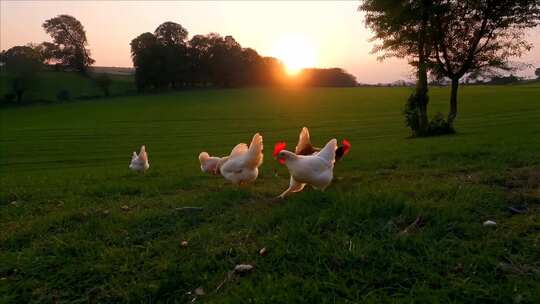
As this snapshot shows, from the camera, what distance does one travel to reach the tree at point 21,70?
82750 mm

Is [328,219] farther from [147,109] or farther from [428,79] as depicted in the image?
[147,109]

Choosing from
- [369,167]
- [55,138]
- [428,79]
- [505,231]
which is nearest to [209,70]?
[55,138]

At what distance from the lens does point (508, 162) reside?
10.1 meters

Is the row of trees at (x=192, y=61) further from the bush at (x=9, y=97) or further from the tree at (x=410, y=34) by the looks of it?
the tree at (x=410, y=34)

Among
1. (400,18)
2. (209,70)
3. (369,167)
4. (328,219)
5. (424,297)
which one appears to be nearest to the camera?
(424,297)

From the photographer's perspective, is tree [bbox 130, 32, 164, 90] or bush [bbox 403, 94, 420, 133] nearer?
bush [bbox 403, 94, 420, 133]

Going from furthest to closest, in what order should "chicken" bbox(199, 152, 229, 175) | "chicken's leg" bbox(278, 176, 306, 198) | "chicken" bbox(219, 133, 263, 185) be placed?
"chicken" bbox(199, 152, 229, 175)
"chicken" bbox(219, 133, 263, 185)
"chicken's leg" bbox(278, 176, 306, 198)

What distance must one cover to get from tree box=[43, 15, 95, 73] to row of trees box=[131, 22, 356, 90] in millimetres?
19276

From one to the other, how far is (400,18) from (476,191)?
774 inches

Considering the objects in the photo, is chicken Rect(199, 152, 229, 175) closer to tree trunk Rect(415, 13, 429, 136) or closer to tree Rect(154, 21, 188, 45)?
tree trunk Rect(415, 13, 429, 136)

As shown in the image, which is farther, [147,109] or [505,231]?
[147,109]

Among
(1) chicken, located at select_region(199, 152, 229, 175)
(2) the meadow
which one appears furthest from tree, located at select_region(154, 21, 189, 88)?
(1) chicken, located at select_region(199, 152, 229, 175)

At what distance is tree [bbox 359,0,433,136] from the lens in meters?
24.0

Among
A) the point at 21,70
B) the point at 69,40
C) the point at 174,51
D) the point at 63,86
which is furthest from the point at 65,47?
the point at 174,51
